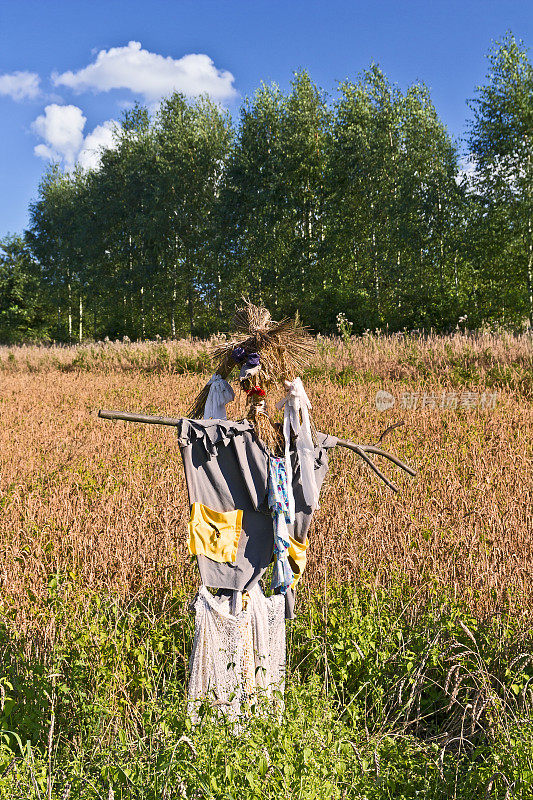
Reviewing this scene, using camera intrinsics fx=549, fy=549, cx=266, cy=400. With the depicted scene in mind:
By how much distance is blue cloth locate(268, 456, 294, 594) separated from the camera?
1985 mm

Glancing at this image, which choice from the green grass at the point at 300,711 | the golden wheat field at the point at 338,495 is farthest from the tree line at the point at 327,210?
the green grass at the point at 300,711

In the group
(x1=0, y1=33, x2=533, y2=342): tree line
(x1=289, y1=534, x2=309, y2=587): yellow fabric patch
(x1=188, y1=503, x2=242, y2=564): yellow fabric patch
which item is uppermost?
(x1=0, y1=33, x2=533, y2=342): tree line

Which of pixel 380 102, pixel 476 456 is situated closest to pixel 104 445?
pixel 476 456

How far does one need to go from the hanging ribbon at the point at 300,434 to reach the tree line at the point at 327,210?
1551 cm

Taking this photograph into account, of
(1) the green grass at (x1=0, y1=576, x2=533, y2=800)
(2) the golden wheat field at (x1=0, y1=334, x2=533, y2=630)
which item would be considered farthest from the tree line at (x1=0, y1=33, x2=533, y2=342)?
(1) the green grass at (x1=0, y1=576, x2=533, y2=800)

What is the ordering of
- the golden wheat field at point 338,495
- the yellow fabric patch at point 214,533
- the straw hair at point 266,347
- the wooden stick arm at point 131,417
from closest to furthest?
1. the wooden stick arm at point 131,417
2. the yellow fabric patch at point 214,533
3. the straw hair at point 266,347
4. the golden wheat field at point 338,495

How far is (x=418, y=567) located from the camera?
125 inches

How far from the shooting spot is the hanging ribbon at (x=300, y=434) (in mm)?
2020

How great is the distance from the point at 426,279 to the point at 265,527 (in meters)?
23.5

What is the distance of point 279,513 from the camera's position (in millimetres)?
1987

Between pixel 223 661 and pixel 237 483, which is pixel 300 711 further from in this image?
pixel 237 483

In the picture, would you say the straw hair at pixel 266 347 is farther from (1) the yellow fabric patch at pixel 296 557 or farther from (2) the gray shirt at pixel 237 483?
(1) the yellow fabric patch at pixel 296 557

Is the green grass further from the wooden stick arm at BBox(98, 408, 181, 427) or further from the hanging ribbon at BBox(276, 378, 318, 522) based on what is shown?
the wooden stick arm at BBox(98, 408, 181, 427)

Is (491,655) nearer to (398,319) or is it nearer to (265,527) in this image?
(265,527)
